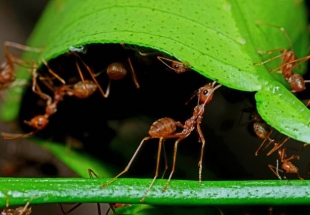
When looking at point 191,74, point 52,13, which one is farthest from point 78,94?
point 191,74

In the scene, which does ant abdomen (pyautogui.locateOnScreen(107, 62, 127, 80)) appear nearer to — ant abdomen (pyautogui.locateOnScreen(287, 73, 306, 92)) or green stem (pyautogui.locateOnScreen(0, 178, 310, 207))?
ant abdomen (pyautogui.locateOnScreen(287, 73, 306, 92))

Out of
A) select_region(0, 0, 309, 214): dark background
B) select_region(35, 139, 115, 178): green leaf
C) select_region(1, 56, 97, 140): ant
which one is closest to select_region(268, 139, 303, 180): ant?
select_region(0, 0, 309, 214): dark background

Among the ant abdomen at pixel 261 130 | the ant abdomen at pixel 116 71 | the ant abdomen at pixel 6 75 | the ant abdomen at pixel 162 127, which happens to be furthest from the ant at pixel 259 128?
the ant abdomen at pixel 6 75

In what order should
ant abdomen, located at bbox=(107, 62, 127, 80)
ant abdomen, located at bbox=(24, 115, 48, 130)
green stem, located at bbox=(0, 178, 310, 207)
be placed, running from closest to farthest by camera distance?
1. green stem, located at bbox=(0, 178, 310, 207)
2. ant abdomen, located at bbox=(107, 62, 127, 80)
3. ant abdomen, located at bbox=(24, 115, 48, 130)

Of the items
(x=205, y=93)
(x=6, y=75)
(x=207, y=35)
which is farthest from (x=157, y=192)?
(x=6, y=75)

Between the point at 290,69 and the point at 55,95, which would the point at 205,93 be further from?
the point at 55,95

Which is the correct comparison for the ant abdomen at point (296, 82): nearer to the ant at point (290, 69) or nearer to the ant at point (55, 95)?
the ant at point (290, 69)
